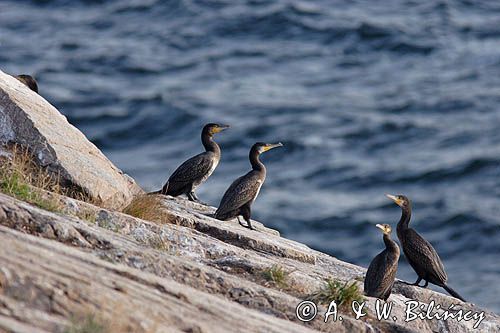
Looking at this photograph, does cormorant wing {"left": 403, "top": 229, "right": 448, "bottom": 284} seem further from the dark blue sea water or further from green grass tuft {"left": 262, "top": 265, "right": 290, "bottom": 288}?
the dark blue sea water

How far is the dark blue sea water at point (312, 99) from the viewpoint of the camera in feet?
96.5

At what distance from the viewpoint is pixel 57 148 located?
1098 cm

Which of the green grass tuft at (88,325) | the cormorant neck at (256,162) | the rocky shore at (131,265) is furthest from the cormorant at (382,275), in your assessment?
the green grass tuft at (88,325)

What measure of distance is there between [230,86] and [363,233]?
10983mm

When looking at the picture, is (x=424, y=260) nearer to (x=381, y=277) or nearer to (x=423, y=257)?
(x=423, y=257)

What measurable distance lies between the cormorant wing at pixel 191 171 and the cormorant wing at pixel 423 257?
2.69 meters

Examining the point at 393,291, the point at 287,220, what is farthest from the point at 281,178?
the point at 393,291

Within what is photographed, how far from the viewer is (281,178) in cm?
3186

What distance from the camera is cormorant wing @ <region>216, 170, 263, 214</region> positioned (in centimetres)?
1319

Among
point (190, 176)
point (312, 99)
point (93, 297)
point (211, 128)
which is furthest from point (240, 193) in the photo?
point (312, 99)

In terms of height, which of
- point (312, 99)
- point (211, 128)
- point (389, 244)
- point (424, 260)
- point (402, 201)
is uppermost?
point (312, 99)

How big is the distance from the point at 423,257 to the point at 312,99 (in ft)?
81.4

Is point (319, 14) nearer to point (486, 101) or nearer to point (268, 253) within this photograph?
point (486, 101)

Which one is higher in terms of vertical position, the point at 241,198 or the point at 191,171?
the point at 191,171
